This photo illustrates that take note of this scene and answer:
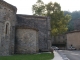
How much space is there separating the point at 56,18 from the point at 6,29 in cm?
2531

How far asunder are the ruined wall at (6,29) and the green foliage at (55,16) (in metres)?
22.8

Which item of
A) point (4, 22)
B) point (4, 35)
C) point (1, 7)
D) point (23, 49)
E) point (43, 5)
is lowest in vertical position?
point (23, 49)

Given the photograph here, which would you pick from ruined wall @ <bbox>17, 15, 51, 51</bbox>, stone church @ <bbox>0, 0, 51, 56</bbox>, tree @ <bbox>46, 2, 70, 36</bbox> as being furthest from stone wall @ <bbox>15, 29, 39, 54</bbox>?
tree @ <bbox>46, 2, 70, 36</bbox>

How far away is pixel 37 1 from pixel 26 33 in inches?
1098

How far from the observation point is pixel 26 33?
67.9ft

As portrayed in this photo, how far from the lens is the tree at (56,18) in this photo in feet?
138

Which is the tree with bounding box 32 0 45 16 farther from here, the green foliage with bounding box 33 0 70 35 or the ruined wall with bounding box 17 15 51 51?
the ruined wall with bounding box 17 15 51 51

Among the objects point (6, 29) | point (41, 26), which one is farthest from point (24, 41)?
point (41, 26)

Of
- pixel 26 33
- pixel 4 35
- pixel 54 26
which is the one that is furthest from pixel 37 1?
pixel 4 35

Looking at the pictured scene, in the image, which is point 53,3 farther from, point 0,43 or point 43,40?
point 0,43

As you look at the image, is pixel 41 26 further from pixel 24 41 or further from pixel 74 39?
pixel 74 39

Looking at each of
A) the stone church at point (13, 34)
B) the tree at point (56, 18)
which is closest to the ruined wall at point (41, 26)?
the stone church at point (13, 34)

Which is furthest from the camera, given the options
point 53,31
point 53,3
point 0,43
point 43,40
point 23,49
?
point 53,3

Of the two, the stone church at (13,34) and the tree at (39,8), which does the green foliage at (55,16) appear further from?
the stone church at (13,34)
